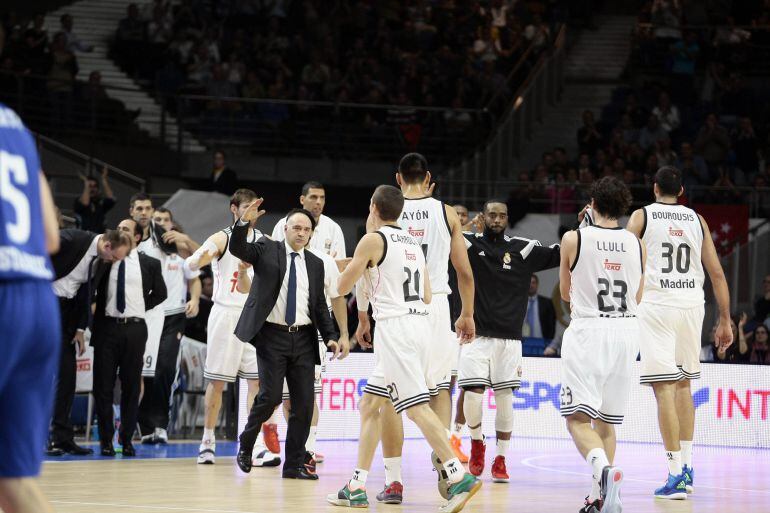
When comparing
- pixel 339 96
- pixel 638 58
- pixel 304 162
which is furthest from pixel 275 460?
pixel 638 58

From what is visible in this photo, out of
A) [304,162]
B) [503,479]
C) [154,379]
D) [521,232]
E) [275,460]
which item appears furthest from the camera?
[304,162]

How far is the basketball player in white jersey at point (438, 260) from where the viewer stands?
8.92 metres

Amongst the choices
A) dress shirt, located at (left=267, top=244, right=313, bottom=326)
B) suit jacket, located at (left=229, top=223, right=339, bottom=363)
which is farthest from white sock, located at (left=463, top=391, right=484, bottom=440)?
dress shirt, located at (left=267, top=244, right=313, bottom=326)

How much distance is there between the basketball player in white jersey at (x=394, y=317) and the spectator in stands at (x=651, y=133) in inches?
544

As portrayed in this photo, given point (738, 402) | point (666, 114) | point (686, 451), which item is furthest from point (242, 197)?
point (666, 114)

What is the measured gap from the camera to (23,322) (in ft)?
12.5

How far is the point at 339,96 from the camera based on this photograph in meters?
22.6

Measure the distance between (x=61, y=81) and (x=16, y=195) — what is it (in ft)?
53.8

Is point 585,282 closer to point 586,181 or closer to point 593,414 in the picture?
point 593,414

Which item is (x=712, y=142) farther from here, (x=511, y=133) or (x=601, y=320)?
(x=601, y=320)

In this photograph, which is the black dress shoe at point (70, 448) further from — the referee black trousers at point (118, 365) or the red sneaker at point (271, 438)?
the red sneaker at point (271, 438)

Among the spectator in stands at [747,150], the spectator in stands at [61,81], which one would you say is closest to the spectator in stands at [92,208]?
the spectator in stands at [61,81]

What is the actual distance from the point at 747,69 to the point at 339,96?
8.01m

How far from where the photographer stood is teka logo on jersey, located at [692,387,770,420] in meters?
14.6
